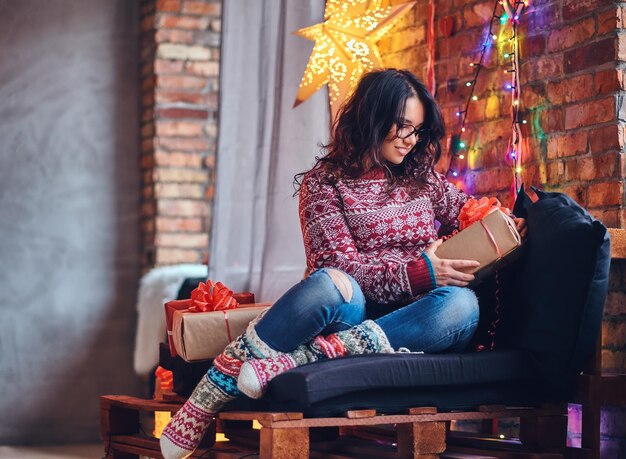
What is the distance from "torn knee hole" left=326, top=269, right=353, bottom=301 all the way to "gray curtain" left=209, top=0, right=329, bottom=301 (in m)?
1.12

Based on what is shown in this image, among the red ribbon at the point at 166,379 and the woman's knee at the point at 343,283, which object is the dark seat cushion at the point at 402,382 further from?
the red ribbon at the point at 166,379

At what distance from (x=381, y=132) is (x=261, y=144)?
2.98ft

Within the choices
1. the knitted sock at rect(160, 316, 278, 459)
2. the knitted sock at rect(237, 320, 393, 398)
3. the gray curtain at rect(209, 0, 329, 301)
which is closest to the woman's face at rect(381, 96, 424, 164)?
the knitted sock at rect(237, 320, 393, 398)

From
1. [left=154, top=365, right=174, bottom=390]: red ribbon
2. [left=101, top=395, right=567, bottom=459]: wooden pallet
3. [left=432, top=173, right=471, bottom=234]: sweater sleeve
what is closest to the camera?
[left=101, top=395, right=567, bottom=459]: wooden pallet

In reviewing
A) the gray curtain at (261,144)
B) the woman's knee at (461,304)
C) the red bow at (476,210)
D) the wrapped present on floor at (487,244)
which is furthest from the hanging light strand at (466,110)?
the woman's knee at (461,304)

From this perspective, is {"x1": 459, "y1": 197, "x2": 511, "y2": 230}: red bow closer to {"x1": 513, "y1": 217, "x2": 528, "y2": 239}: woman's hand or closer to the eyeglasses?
{"x1": 513, "y1": 217, "x2": 528, "y2": 239}: woman's hand

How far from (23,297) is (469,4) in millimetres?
2454

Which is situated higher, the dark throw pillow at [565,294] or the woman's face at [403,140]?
the woman's face at [403,140]

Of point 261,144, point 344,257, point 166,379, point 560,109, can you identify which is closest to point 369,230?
point 344,257

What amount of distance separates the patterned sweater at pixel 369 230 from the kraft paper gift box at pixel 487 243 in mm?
91

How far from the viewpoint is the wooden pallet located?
2301mm

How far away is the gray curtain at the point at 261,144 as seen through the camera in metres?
3.62

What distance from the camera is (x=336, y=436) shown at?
2.97 m

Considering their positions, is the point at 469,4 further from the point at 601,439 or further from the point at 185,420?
the point at 185,420
